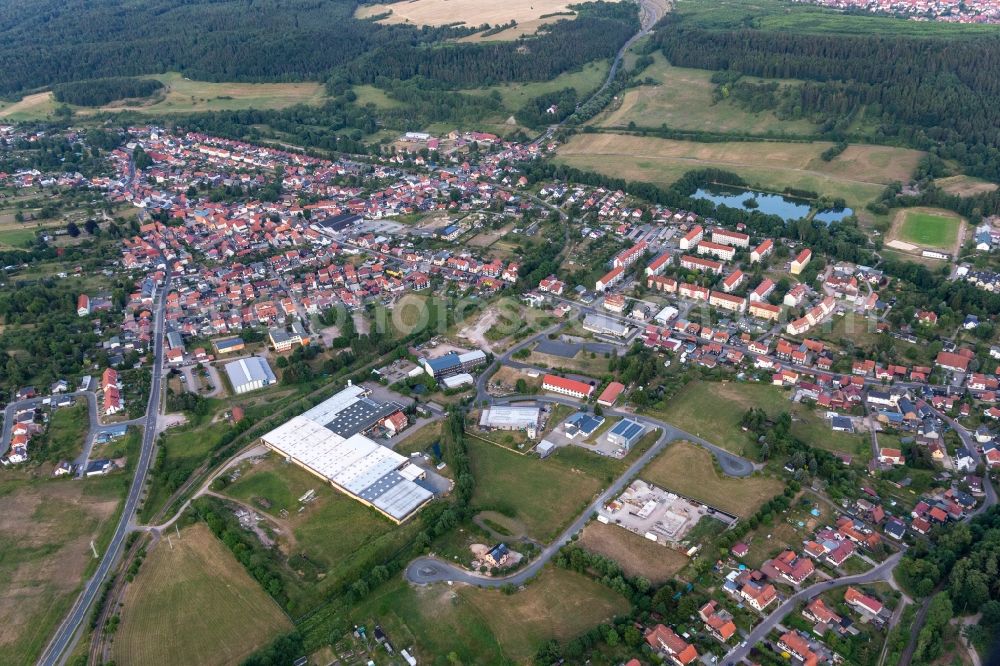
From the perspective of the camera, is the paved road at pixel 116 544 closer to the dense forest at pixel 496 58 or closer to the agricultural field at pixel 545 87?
the agricultural field at pixel 545 87

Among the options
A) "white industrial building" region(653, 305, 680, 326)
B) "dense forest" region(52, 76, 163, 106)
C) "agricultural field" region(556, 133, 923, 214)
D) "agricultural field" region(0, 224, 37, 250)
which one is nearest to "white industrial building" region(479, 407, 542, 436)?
"white industrial building" region(653, 305, 680, 326)

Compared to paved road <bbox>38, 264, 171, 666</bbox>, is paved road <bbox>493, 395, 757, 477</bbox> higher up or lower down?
lower down

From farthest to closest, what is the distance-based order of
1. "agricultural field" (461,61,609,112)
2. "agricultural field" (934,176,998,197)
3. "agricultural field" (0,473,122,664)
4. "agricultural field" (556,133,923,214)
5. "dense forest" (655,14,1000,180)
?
"agricultural field" (461,61,609,112), "dense forest" (655,14,1000,180), "agricultural field" (556,133,923,214), "agricultural field" (934,176,998,197), "agricultural field" (0,473,122,664)

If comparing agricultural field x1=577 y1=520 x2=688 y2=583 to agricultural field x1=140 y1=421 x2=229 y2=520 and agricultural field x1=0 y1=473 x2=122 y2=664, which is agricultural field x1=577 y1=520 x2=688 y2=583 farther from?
agricultural field x1=0 y1=473 x2=122 y2=664

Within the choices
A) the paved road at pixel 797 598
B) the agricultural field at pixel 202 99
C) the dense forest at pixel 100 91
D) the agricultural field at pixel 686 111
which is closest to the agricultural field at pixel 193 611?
the paved road at pixel 797 598

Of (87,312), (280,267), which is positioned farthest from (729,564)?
(87,312)

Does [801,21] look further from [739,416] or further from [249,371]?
[249,371]
